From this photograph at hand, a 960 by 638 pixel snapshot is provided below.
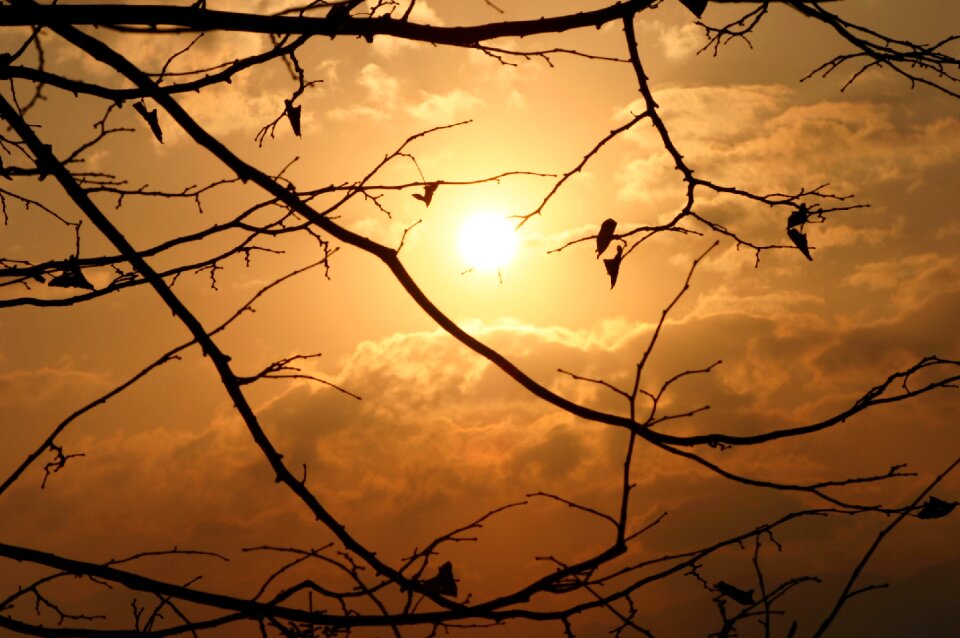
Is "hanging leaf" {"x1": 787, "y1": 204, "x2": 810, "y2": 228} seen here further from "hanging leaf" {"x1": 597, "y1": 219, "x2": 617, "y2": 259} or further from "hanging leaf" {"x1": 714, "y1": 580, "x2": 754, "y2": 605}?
"hanging leaf" {"x1": 714, "y1": 580, "x2": 754, "y2": 605}

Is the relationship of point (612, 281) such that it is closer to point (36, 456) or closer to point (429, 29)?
point (429, 29)

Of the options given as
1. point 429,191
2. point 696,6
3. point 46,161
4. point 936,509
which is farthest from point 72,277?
point 936,509

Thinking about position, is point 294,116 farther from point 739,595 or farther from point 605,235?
point 739,595

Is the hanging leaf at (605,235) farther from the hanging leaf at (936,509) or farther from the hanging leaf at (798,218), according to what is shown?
the hanging leaf at (936,509)

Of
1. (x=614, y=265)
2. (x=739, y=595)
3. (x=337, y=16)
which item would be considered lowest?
(x=739, y=595)

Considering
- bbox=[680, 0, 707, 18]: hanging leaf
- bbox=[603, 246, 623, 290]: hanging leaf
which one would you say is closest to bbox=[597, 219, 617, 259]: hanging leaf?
bbox=[603, 246, 623, 290]: hanging leaf

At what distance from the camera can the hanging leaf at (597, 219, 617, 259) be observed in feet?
12.5

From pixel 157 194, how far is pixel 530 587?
279cm

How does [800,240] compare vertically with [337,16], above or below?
below

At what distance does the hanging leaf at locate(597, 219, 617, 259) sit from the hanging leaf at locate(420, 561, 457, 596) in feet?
4.51

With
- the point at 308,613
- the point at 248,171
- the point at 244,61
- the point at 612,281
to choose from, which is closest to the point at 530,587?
the point at 308,613

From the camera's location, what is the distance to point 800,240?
4023mm

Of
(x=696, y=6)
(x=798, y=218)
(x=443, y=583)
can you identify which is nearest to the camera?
(x=443, y=583)

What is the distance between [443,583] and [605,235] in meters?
1.50
